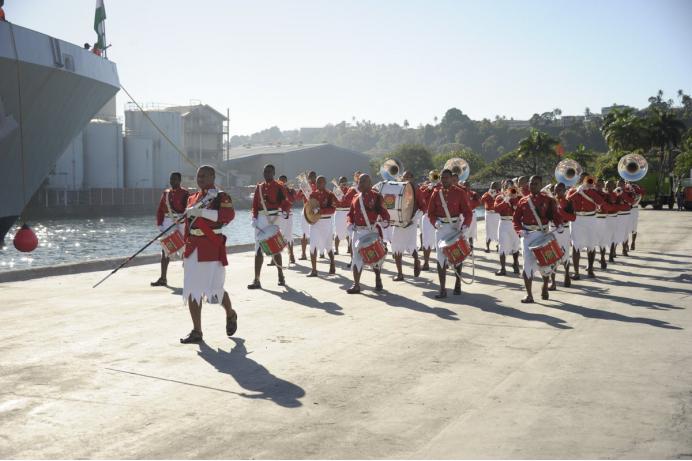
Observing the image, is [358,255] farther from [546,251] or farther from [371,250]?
[546,251]

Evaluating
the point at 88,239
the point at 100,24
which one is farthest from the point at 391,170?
the point at 88,239

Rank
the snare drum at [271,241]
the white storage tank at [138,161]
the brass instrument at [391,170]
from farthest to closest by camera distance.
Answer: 1. the white storage tank at [138,161]
2. the brass instrument at [391,170]
3. the snare drum at [271,241]

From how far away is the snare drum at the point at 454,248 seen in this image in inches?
491

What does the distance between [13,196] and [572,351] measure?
21.6 metres

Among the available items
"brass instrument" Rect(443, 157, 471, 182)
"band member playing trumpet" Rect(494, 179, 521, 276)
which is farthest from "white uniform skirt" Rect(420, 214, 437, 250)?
"band member playing trumpet" Rect(494, 179, 521, 276)

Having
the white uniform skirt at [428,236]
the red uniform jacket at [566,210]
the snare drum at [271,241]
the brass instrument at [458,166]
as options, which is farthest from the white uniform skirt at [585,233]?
the snare drum at [271,241]

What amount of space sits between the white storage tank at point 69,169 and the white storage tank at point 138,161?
6677 mm

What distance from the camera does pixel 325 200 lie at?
1597cm

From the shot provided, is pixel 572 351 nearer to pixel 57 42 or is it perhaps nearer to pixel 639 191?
pixel 639 191

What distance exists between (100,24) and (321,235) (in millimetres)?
16218

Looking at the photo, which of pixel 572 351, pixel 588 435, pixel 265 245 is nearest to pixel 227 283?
pixel 265 245

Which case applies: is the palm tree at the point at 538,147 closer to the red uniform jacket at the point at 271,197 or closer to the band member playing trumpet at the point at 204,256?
the red uniform jacket at the point at 271,197

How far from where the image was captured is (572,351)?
340 inches

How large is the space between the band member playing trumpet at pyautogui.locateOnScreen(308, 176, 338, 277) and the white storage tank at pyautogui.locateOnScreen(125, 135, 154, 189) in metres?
68.7
